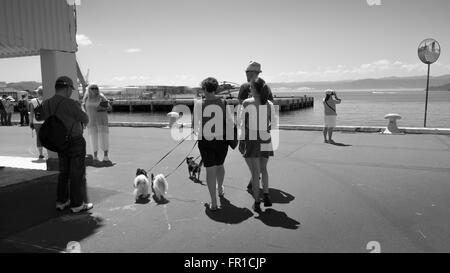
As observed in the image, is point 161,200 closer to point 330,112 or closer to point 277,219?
point 277,219

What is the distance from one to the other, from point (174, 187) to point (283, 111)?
181 feet

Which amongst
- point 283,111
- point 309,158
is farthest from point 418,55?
point 283,111

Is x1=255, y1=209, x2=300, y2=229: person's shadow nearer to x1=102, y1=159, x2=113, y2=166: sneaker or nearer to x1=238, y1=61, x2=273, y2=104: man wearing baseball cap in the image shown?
x1=238, y1=61, x2=273, y2=104: man wearing baseball cap

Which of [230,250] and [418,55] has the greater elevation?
[418,55]

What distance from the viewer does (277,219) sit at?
460 cm

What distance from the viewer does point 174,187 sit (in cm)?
620

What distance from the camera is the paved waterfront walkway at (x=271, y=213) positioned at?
3898 millimetres

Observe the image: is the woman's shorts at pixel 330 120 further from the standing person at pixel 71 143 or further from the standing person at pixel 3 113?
the standing person at pixel 3 113

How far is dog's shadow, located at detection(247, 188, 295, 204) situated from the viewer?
5.38 metres

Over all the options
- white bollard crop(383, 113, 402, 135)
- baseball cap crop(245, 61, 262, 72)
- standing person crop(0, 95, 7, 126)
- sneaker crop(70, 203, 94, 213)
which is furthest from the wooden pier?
sneaker crop(70, 203, 94, 213)

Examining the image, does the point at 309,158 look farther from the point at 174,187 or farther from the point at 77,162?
the point at 77,162

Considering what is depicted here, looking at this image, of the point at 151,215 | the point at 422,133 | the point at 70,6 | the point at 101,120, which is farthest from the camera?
the point at 422,133

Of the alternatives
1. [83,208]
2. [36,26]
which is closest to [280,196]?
[83,208]
